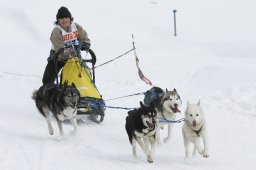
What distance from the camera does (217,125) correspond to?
7426 millimetres

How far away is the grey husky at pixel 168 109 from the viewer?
6.25m

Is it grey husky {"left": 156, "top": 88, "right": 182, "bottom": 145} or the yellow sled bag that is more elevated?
the yellow sled bag

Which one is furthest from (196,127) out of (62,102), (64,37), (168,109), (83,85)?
(64,37)

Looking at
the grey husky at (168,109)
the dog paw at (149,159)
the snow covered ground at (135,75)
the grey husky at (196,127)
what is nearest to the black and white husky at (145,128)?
the dog paw at (149,159)

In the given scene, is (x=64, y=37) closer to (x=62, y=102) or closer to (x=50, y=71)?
(x=50, y=71)

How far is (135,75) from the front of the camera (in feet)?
40.9

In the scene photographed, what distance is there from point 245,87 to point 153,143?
439cm

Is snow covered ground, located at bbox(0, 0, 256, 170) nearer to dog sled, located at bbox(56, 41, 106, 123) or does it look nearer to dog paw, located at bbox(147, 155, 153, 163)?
dog paw, located at bbox(147, 155, 153, 163)

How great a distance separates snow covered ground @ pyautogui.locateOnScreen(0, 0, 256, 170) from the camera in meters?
5.48

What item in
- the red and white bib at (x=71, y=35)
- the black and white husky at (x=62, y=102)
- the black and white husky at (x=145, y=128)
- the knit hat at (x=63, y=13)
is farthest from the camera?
the red and white bib at (x=71, y=35)

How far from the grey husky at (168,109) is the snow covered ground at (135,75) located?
28cm

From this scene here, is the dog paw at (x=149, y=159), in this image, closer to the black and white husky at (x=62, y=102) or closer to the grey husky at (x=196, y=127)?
the grey husky at (x=196, y=127)

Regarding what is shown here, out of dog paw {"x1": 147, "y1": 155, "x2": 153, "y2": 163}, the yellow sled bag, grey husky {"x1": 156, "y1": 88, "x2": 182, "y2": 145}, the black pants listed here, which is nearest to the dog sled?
the yellow sled bag

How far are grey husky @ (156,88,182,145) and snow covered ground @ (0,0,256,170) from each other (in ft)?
0.93
